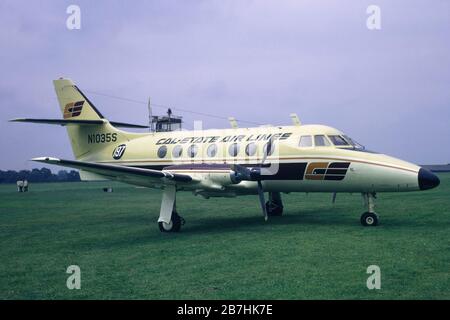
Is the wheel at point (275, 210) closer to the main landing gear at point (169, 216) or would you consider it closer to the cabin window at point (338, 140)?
the cabin window at point (338, 140)

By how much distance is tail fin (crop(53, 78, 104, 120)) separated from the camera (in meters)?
20.0

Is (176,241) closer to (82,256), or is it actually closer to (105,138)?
(82,256)

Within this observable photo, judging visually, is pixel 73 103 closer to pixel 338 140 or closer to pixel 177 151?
pixel 177 151

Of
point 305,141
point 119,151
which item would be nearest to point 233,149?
point 305,141

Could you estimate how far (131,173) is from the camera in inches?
558

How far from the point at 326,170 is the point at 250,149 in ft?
9.15

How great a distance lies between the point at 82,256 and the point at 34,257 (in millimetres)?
1182

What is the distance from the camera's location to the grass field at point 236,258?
753 cm

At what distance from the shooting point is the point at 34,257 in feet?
36.3

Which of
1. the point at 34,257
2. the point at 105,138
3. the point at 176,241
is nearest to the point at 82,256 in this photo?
the point at 34,257

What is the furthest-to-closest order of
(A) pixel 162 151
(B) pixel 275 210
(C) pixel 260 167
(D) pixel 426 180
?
1. (B) pixel 275 210
2. (A) pixel 162 151
3. (C) pixel 260 167
4. (D) pixel 426 180

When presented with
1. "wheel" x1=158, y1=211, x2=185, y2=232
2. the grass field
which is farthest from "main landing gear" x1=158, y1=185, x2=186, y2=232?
the grass field

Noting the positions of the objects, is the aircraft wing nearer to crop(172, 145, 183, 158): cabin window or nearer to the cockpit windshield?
crop(172, 145, 183, 158): cabin window

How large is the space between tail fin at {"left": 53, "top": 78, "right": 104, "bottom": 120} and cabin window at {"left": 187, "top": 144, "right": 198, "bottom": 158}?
516 cm
